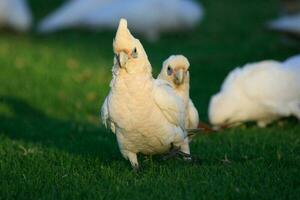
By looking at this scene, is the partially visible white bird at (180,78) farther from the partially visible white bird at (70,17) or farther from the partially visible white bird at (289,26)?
the partially visible white bird at (70,17)

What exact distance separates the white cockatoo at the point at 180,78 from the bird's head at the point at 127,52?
908 millimetres

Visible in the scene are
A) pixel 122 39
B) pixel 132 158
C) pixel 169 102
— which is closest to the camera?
pixel 122 39

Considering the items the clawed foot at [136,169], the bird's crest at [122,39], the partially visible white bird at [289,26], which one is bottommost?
the clawed foot at [136,169]

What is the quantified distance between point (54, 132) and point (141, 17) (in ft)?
29.1

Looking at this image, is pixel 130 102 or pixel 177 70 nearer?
pixel 130 102

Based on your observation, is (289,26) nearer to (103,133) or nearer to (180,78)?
(103,133)

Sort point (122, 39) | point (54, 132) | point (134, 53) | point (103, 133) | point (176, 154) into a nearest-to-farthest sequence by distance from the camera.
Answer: point (122, 39), point (134, 53), point (176, 154), point (103, 133), point (54, 132)

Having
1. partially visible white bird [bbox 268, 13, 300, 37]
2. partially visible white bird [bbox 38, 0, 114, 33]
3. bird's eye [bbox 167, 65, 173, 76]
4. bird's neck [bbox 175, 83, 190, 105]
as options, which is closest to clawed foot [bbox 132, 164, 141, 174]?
bird's neck [bbox 175, 83, 190, 105]

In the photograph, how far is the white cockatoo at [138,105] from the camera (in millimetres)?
5309

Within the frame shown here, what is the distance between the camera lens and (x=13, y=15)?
17453mm

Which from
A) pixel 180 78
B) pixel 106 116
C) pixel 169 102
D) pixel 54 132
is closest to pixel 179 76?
pixel 180 78

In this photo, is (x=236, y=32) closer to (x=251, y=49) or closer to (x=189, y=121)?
(x=251, y=49)

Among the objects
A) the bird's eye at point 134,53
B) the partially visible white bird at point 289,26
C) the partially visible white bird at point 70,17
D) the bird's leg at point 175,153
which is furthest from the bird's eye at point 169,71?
the partially visible white bird at point 70,17

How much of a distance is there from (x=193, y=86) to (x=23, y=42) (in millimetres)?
6101
